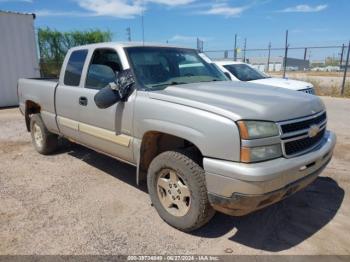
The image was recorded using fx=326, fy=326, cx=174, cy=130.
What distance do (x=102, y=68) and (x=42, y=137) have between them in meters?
2.51

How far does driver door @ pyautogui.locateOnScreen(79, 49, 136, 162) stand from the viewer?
12.6 feet

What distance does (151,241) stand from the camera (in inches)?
129

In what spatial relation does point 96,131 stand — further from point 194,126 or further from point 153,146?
point 194,126

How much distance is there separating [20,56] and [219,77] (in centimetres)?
1097

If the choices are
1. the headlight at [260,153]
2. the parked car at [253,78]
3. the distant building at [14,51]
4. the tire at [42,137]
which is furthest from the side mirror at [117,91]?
the distant building at [14,51]

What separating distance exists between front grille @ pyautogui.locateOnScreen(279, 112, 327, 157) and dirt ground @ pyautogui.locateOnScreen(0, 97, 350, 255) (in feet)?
3.04

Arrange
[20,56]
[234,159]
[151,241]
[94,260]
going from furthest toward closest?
[20,56] → [151,241] → [94,260] → [234,159]

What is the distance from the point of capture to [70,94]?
480 cm

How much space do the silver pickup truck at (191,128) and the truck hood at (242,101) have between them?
0.04ft

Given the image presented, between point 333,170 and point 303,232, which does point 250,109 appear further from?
point 333,170

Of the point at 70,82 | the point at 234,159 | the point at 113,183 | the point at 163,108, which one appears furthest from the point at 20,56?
the point at 234,159

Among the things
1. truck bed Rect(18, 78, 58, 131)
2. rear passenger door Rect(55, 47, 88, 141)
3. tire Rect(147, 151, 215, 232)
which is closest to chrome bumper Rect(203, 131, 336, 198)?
Answer: tire Rect(147, 151, 215, 232)

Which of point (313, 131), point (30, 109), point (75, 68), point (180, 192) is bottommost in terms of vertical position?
point (180, 192)

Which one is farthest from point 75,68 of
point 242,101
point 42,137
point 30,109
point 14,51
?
point 14,51
